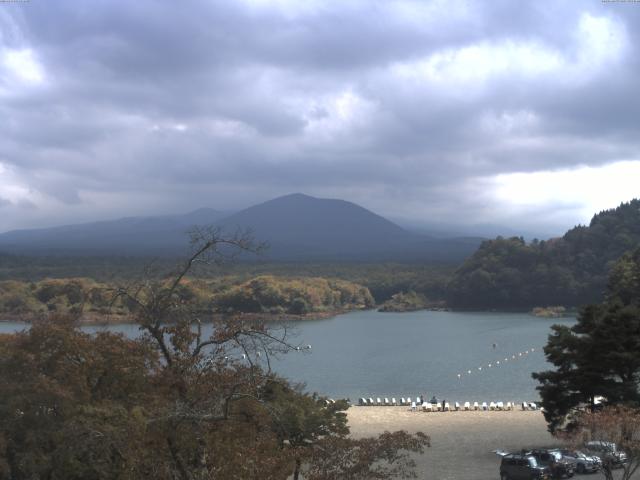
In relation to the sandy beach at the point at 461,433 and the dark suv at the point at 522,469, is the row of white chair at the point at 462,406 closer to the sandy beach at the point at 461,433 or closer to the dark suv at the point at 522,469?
the sandy beach at the point at 461,433

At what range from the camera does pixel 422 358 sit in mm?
40500

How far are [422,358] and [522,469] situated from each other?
90.7 feet

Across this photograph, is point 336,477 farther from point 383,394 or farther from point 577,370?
point 383,394

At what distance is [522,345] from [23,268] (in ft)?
213

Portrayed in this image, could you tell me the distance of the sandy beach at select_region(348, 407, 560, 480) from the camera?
1498cm

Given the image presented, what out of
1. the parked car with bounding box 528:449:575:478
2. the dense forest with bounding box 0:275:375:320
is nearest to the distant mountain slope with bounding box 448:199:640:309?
the dense forest with bounding box 0:275:375:320

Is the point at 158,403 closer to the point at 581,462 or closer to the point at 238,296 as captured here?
the point at 581,462

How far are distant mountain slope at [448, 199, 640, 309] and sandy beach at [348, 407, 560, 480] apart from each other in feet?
166

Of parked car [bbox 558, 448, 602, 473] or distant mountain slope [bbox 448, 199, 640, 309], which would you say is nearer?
parked car [bbox 558, 448, 602, 473]

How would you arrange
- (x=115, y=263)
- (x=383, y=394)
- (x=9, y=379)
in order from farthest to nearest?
(x=115, y=263) < (x=383, y=394) < (x=9, y=379)

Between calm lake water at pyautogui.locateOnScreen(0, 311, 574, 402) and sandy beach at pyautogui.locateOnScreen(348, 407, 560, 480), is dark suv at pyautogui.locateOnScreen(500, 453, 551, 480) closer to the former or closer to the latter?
sandy beach at pyautogui.locateOnScreen(348, 407, 560, 480)

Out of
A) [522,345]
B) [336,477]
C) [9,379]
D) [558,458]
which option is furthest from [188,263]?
[522,345]

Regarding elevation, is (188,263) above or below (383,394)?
above

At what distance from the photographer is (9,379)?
9.70m
